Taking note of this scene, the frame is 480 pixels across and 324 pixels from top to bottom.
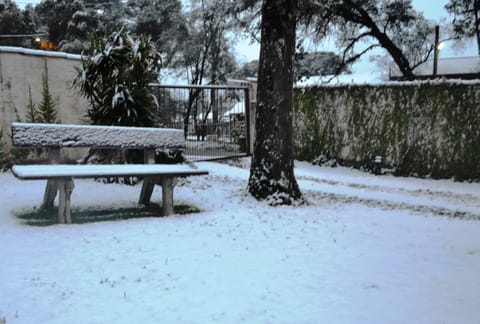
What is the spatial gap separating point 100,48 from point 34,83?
157cm

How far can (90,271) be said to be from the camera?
3355mm

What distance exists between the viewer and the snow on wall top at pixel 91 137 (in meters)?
4.95

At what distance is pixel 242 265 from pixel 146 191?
8.71 feet

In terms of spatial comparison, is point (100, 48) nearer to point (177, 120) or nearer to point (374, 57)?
point (177, 120)

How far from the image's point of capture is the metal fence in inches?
401

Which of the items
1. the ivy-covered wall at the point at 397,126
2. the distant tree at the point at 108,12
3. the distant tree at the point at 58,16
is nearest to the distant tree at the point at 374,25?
the ivy-covered wall at the point at 397,126

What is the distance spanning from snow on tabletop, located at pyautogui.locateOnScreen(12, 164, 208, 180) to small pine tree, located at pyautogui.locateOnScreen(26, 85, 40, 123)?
11.3 feet

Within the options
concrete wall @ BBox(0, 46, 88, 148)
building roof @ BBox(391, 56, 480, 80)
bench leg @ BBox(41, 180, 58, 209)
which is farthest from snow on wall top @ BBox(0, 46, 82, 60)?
building roof @ BBox(391, 56, 480, 80)

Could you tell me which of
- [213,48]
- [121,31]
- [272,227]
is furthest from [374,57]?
[272,227]

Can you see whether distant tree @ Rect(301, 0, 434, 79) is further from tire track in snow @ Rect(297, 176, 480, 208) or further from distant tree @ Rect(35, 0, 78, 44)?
distant tree @ Rect(35, 0, 78, 44)

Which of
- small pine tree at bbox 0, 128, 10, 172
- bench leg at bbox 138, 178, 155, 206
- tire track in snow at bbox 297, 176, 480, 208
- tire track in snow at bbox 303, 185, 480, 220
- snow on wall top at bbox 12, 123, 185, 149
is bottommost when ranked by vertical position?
tire track in snow at bbox 297, 176, 480, 208

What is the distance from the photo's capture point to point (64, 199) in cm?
469

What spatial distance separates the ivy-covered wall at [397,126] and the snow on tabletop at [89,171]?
6291 millimetres

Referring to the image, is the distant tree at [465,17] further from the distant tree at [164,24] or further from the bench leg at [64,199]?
the bench leg at [64,199]
